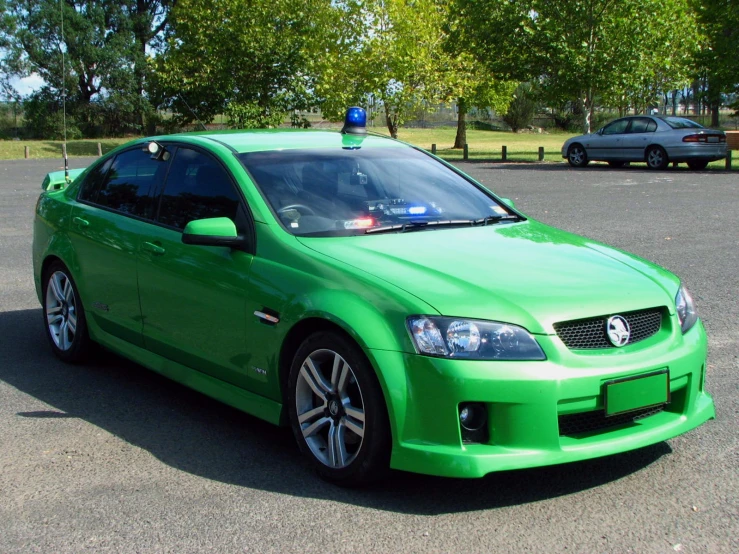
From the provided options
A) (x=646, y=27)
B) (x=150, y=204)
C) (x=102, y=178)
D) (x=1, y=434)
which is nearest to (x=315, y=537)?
(x=1, y=434)

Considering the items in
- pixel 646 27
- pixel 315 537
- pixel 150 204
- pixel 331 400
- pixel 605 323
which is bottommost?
pixel 315 537

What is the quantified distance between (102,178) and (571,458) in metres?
3.77

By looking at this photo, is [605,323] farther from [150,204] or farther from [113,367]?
[113,367]

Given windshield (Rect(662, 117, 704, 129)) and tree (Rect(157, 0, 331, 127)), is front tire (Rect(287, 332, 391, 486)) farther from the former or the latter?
tree (Rect(157, 0, 331, 127))

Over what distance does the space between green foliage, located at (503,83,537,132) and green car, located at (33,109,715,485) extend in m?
69.4

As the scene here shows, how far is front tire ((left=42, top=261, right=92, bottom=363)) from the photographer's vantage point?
609 centimetres

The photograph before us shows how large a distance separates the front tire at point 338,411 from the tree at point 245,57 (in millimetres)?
41179

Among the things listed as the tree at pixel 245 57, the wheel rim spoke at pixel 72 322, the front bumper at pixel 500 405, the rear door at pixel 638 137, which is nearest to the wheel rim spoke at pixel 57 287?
the wheel rim spoke at pixel 72 322

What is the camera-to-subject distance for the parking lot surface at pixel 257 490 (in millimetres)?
3557

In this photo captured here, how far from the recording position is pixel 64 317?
6.28 metres

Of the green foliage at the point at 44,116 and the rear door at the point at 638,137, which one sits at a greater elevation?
the green foliage at the point at 44,116

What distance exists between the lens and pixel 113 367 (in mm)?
6242

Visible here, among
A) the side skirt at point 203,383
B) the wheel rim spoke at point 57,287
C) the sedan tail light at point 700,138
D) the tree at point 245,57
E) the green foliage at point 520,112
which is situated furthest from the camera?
the green foliage at point 520,112

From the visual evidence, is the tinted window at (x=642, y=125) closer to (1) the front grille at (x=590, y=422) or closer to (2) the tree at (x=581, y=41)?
(2) the tree at (x=581, y=41)
